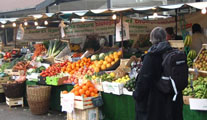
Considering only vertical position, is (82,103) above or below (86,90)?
below

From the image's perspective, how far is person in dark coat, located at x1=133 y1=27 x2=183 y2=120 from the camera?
11.9ft

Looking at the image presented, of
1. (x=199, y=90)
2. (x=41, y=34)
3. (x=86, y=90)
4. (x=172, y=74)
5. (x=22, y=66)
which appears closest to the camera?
(x=172, y=74)

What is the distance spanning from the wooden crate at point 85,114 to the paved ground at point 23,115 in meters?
1.35

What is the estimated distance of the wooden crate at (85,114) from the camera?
6.22 metres

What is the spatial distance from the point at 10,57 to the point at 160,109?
9.57 meters

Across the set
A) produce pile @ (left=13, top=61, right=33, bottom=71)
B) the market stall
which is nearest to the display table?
the market stall

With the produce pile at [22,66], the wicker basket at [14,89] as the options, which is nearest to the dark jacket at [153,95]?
the wicker basket at [14,89]

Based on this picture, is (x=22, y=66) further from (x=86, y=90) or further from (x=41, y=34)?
(x=86, y=90)

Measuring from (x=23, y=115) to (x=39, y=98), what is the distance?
0.86 metres

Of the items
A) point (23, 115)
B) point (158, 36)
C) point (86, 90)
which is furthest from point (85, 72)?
point (158, 36)

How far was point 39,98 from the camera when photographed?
25.3ft

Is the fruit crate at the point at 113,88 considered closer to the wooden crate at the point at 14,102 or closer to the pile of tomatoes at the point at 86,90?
the pile of tomatoes at the point at 86,90

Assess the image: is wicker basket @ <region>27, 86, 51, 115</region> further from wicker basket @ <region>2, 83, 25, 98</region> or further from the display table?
the display table

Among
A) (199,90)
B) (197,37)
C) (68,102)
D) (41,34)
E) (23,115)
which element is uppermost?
(41,34)
